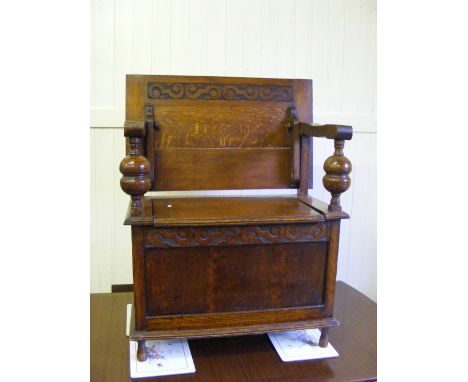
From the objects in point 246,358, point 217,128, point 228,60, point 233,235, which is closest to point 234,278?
point 233,235

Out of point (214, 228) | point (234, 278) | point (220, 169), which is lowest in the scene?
point (234, 278)

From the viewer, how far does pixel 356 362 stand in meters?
0.99

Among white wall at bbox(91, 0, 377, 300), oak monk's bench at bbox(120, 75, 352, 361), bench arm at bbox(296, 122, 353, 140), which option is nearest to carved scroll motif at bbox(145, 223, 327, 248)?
oak monk's bench at bbox(120, 75, 352, 361)

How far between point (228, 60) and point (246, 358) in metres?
0.94

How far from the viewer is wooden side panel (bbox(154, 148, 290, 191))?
3.80 ft

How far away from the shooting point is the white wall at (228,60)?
4.58ft

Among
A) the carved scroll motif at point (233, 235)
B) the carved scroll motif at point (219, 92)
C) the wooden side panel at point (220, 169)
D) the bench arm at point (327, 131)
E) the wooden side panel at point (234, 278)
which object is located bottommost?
the wooden side panel at point (234, 278)

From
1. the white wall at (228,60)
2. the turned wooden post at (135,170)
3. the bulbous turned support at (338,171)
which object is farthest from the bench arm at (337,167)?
the white wall at (228,60)

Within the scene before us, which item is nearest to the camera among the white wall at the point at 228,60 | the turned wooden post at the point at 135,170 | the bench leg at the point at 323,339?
the turned wooden post at the point at 135,170

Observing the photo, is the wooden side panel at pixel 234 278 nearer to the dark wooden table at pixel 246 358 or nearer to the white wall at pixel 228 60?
the dark wooden table at pixel 246 358

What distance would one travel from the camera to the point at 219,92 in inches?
47.3

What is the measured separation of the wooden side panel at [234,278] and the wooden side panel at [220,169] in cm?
29

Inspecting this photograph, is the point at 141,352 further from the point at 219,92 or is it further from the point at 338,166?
the point at 219,92
